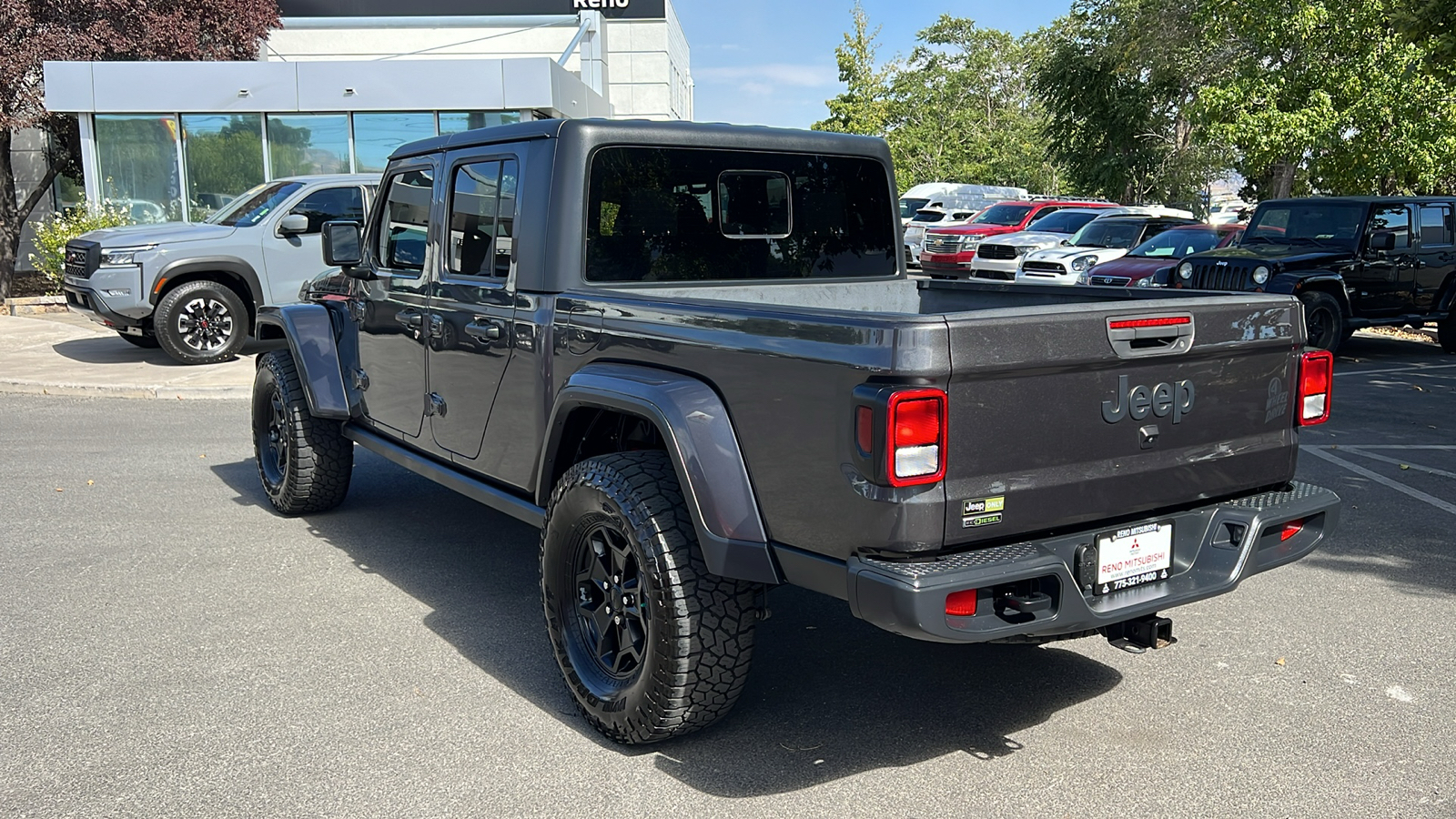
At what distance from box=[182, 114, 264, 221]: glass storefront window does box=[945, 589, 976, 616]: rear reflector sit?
57.4 ft

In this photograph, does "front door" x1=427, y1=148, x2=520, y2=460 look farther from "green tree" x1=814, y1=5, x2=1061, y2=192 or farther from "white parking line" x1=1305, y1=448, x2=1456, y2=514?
"green tree" x1=814, y1=5, x2=1061, y2=192

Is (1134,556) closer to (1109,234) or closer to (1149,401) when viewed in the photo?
(1149,401)

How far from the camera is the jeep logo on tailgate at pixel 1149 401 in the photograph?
3.35 meters

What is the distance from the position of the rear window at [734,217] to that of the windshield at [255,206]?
28.6ft

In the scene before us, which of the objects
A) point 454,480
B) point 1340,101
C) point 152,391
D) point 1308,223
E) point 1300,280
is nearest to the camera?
point 454,480

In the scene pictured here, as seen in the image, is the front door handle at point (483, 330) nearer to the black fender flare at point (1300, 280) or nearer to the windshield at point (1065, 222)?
the black fender flare at point (1300, 280)

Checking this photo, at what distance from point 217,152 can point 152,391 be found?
28.3ft

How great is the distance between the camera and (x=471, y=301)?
465 cm

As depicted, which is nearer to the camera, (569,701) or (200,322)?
(569,701)

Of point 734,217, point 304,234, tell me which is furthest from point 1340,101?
point 734,217

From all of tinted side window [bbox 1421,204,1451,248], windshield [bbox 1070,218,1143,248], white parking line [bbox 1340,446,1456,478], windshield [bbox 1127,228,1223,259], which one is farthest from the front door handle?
windshield [bbox 1070,218,1143,248]

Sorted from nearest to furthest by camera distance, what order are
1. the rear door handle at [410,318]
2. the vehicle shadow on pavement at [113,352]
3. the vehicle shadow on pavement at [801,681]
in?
1. the vehicle shadow on pavement at [801,681]
2. the rear door handle at [410,318]
3. the vehicle shadow on pavement at [113,352]

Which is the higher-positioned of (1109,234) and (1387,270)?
(1109,234)

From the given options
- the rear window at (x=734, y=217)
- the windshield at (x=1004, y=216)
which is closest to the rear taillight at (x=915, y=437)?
the rear window at (x=734, y=217)
